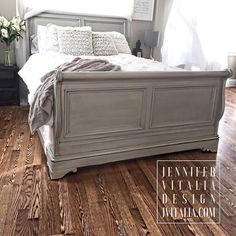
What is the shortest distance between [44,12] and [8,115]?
1.58m

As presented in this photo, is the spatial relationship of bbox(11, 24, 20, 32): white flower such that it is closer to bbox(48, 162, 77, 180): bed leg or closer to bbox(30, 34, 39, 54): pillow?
bbox(30, 34, 39, 54): pillow

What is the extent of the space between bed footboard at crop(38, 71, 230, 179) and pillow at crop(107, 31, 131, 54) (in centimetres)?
190

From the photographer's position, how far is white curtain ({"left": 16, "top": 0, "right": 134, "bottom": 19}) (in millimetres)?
3890

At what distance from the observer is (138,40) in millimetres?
4660

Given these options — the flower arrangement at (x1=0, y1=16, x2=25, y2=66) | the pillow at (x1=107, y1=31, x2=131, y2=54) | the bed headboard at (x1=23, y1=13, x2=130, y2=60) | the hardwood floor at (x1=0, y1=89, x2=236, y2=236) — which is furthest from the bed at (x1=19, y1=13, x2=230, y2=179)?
the bed headboard at (x1=23, y1=13, x2=130, y2=60)

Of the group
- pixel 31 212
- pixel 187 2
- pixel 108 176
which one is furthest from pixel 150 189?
pixel 187 2

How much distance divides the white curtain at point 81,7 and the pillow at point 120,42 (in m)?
0.37

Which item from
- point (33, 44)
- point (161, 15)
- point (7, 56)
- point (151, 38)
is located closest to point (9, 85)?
point (7, 56)

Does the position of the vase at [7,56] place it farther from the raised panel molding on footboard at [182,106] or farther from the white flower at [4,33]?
the raised panel molding on footboard at [182,106]

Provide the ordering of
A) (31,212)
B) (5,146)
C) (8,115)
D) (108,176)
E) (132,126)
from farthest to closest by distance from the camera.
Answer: (8,115) → (5,146) → (132,126) → (108,176) → (31,212)

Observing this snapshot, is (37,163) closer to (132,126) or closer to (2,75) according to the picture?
(132,126)

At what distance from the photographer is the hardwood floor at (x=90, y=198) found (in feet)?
5.39

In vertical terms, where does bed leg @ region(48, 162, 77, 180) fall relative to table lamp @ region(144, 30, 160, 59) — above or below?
below

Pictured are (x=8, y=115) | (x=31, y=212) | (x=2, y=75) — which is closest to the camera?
(x=31, y=212)
